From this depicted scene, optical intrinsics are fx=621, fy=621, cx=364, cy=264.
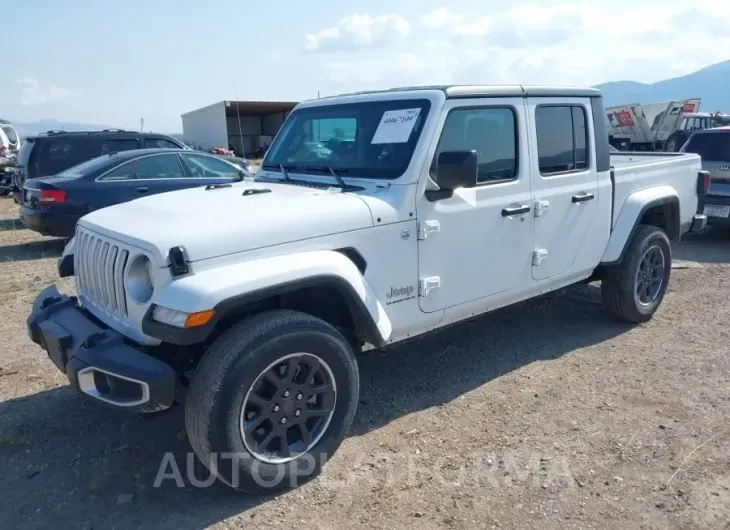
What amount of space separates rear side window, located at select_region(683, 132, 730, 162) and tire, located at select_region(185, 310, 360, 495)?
8045mm

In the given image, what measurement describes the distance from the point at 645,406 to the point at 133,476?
3.17m

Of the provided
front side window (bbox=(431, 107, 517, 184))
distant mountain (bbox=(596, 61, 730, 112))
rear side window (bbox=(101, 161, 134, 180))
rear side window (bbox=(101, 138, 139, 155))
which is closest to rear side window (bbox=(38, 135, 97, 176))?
rear side window (bbox=(101, 138, 139, 155))

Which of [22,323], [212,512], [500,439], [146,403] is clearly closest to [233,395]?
[146,403]

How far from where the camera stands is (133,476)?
11.0ft

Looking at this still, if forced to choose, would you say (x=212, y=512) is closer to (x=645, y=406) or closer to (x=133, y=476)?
(x=133, y=476)

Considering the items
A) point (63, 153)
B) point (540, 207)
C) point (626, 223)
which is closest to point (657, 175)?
point (626, 223)

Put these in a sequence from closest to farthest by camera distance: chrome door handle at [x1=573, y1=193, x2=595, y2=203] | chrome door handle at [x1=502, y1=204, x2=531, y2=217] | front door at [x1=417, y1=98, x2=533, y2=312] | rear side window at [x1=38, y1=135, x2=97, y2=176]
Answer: front door at [x1=417, y1=98, x2=533, y2=312] → chrome door handle at [x1=502, y1=204, x2=531, y2=217] → chrome door handle at [x1=573, y1=193, x2=595, y2=203] → rear side window at [x1=38, y1=135, x2=97, y2=176]

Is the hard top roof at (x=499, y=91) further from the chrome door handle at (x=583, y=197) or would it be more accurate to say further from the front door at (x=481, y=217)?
the chrome door handle at (x=583, y=197)

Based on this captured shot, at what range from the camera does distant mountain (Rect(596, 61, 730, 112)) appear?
156000mm

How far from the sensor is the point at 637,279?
17.7 feet

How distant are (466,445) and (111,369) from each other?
2.00 meters

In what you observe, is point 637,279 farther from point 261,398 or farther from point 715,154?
point 715,154

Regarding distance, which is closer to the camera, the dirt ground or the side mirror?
the dirt ground

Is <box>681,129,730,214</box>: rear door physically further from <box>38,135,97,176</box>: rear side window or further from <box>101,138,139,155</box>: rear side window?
<box>38,135,97,176</box>: rear side window
